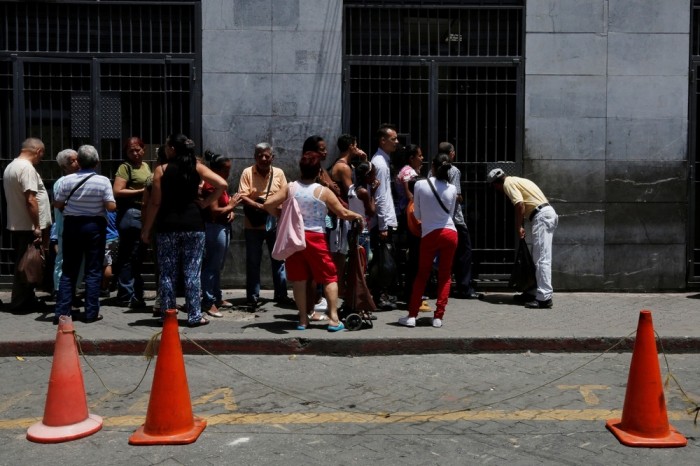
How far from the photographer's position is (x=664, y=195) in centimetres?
1055

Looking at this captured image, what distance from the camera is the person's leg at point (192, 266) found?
26.4 ft

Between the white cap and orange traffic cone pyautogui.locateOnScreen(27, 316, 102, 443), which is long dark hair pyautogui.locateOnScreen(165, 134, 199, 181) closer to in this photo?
orange traffic cone pyautogui.locateOnScreen(27, 316, 102, 443)

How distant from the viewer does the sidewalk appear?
25.1ft

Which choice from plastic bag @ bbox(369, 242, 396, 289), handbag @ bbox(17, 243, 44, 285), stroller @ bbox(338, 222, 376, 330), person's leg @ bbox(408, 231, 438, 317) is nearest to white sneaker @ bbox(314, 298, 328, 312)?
plastic bag @ bbox(369, 242, 396, 289)

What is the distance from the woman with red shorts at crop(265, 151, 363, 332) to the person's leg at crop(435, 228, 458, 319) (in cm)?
85

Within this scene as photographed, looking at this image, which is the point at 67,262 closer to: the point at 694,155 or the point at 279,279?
the point at 279,279

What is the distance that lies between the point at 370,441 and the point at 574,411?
1.56 metres

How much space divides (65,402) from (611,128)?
24.9 feet

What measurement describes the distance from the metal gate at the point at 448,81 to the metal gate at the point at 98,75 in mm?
2107

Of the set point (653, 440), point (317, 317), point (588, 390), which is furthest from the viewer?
point (317, 317)

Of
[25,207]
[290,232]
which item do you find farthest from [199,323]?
[25,207]

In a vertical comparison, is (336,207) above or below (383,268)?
above

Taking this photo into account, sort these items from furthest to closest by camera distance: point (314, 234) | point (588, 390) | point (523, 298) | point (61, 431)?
A: point (523, 298) < point (314, 234) < point (588, 390) < point (61, 431)

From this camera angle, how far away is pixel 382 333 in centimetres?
789
